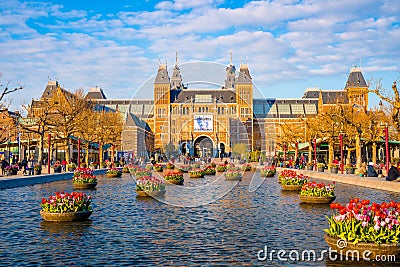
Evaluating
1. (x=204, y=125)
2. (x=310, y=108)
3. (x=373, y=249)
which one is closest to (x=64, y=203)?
(x=373, y=249)

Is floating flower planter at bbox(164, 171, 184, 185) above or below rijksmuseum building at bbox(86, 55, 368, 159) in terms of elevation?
below

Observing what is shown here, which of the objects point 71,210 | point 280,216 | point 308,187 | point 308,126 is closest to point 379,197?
point 308,187

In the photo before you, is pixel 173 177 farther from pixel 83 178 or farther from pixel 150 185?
pixel 150 185

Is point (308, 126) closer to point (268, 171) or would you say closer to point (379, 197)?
point (268, 171)

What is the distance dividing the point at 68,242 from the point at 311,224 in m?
6.87

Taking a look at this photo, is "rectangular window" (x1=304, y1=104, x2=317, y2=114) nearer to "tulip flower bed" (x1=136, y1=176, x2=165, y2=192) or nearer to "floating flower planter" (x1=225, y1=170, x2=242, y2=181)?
"floating flower planter" (x1=225, y1=170, x2=242, y2=181)

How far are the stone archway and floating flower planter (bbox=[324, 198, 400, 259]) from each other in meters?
125

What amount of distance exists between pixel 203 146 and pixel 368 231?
422ft

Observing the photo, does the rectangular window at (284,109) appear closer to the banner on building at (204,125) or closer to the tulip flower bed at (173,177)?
the banner on building at (204,125)

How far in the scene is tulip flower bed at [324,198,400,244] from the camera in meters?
9.90

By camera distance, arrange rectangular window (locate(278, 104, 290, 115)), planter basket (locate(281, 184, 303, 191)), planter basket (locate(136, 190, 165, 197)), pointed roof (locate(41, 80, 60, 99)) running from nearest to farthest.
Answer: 1. planter basket (locate(136, 190, 165, 197))
2. planter basket (locate(281, 184, 303, 191))
3. pointed roof (locate(41, 80, 60, 99))
4. rectangular window (locate(278, 104, 290, 115))

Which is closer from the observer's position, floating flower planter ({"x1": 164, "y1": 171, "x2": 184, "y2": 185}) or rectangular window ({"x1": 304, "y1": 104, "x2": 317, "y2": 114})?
floating flower planter ({"x1": 164, "y1": 171, "x2": 184, "y2": 185})

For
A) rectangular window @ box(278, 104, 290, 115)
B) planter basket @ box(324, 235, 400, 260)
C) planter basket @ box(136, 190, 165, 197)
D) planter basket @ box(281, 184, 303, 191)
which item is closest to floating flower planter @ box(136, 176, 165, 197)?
planter basket @ box(136, 190, 165, 197)

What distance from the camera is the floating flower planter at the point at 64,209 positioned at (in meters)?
14.7
